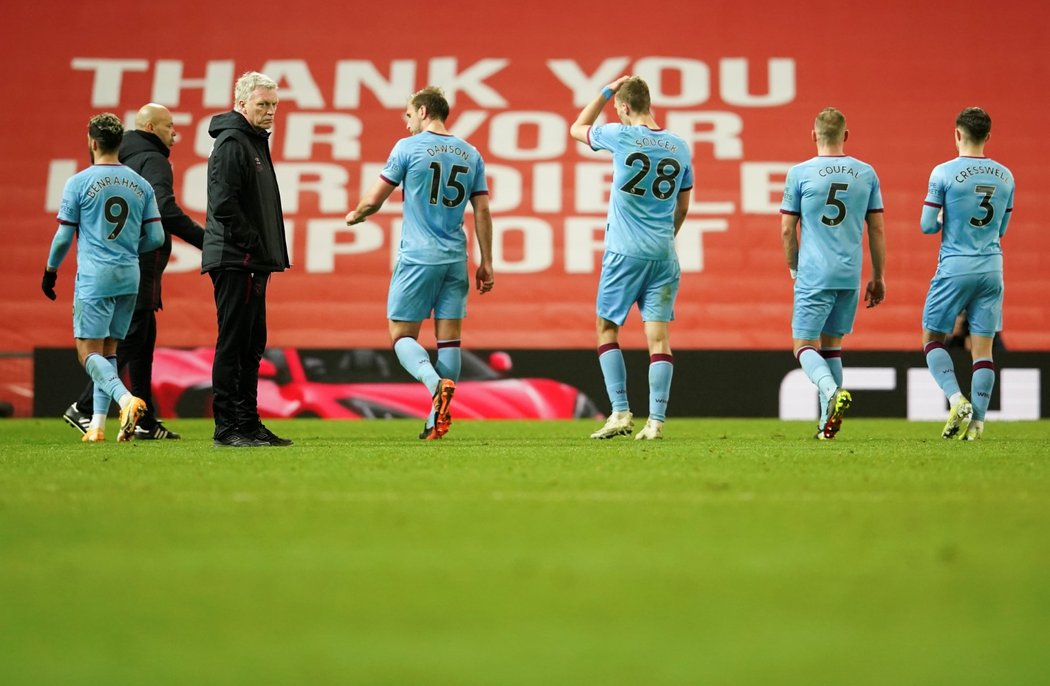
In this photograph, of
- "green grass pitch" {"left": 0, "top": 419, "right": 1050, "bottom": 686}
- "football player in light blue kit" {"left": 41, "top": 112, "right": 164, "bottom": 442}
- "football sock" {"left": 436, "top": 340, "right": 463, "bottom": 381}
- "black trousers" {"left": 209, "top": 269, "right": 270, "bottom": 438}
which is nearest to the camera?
"green grass pitch" {"left": 0, "top": 419, "right": 1050, "bottom": 686}

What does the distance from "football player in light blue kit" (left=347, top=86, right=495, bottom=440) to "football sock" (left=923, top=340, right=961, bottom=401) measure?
260cm

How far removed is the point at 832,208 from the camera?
7.91m

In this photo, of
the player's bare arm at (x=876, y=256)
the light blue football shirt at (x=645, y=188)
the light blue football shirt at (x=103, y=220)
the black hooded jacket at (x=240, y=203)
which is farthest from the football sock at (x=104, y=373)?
the player's bare arm at (x=876, y=256)

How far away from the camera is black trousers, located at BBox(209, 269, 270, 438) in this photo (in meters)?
6.71

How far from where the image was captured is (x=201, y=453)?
6.44 m

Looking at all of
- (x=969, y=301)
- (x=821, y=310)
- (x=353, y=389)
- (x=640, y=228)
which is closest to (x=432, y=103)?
(x=640, y=228)

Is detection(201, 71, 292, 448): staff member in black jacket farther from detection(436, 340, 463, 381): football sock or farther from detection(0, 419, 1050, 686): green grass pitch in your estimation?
detection(0, 419, 1050, 686): green grass pitch

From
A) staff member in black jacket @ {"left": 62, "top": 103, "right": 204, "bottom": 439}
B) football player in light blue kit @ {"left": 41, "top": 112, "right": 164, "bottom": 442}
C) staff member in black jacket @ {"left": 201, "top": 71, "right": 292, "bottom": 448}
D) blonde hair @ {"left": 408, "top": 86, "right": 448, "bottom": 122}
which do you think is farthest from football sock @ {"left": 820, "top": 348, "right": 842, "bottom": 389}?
football player in light blue kit @ {"left": 41, "top": 112, "right": 164, "bottom": 442}

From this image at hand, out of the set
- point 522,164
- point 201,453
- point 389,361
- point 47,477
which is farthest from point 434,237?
point 522,164

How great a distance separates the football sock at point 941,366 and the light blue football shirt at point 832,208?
0.62 meters

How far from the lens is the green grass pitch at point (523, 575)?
2105mm

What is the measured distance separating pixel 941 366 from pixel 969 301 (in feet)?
1.32

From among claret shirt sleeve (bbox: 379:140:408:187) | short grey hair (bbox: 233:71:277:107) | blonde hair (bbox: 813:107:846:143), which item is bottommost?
claret shirt sleeve (bbox: 379:140:408:187)

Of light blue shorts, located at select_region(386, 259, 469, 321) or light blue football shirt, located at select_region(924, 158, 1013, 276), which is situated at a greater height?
light blue football shirt, located at select_region(924, 158, 1013, 276)
